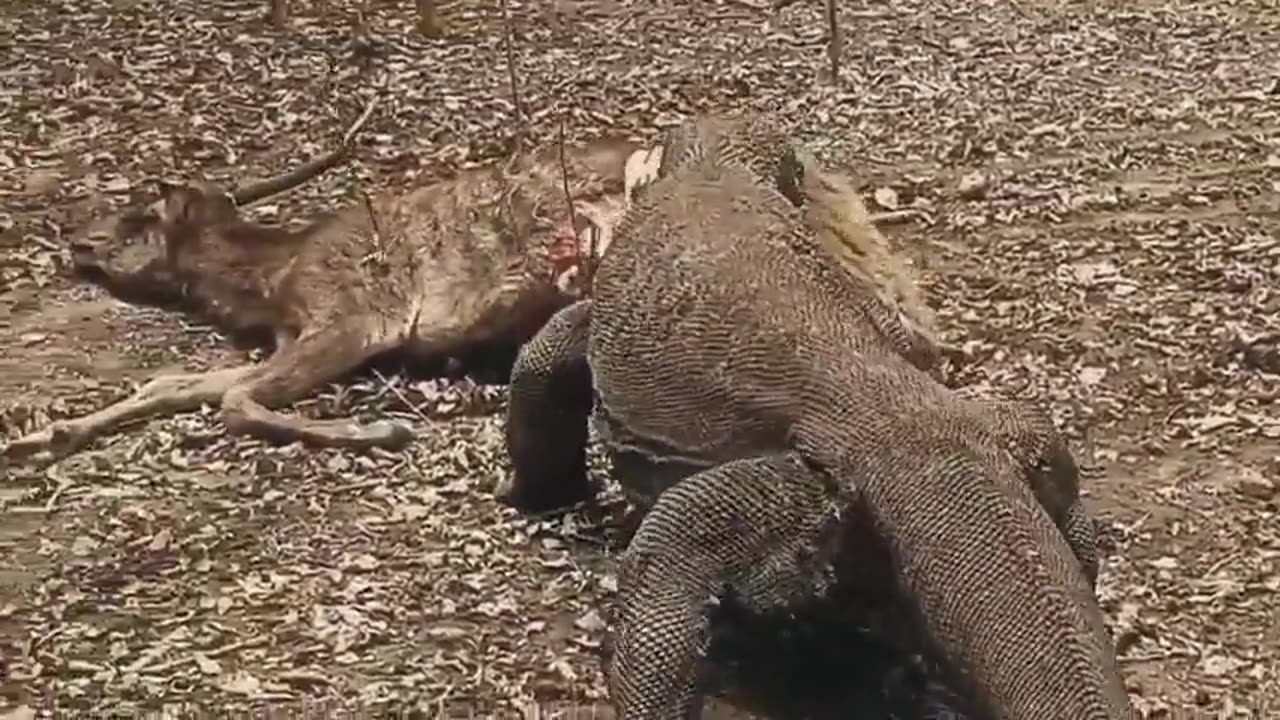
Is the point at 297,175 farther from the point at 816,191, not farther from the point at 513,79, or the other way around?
the point at 816,191

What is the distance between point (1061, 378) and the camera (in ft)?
12.5

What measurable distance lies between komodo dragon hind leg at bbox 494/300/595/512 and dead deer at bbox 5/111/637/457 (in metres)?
0.33

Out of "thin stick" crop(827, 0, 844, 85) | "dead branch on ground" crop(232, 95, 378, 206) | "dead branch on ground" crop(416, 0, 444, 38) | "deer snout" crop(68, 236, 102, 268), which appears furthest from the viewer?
"dead branch on ground" crop(416, 0, 444, 38)

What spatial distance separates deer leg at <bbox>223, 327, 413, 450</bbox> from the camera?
362 centimetres

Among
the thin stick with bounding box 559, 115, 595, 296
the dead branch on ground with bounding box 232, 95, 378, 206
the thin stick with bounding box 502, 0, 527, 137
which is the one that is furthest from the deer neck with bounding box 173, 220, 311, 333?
the thin stick with bounding box 502, 0, 527, 137

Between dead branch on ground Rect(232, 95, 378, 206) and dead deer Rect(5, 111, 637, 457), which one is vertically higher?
dead deer Rect(5, 111, 637, 457)

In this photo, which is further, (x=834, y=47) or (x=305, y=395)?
(x=834, y=47)

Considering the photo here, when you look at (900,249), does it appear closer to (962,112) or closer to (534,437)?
(962,112)

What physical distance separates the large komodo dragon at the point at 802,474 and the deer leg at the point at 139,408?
0.91 meters

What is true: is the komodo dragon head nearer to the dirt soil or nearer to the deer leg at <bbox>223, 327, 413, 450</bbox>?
the dirt soil

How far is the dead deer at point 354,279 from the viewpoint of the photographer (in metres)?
3.78

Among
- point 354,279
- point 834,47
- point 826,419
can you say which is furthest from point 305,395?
point 834,47

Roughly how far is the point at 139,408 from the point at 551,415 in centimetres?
87

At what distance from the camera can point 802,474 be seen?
8.68ft
